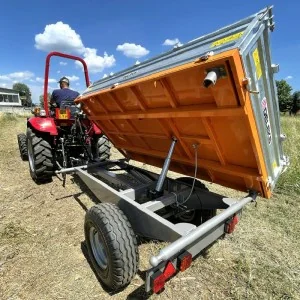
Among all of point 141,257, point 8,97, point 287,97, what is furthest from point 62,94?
point 287,97

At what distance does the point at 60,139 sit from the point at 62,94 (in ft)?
3.50

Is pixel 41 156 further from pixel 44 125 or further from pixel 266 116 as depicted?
pixel 266 116

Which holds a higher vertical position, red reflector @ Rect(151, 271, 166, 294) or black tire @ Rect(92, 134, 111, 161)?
black tire @ Rect(92, 134, 111, 161)

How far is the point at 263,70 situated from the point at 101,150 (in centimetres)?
415

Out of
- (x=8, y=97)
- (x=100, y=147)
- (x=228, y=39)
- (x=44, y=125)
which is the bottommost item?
(x=100, y=147)

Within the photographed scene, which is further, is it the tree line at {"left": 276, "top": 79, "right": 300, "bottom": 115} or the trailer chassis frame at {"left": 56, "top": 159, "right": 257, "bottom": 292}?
the tree line at {"left": 276, "top": 79, "right": 300, "bottom": 115}

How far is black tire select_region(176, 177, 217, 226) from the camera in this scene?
10.8ft

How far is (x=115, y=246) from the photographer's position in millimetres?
2195

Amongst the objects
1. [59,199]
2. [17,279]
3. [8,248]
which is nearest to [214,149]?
[17,279]

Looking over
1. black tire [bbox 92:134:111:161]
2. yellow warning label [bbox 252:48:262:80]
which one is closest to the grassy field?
black tire [bbox 92:134:111:161]

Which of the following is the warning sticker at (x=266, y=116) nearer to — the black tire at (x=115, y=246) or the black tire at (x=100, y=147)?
the black tire at (x=115, y=246)

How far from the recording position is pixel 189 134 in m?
2.82

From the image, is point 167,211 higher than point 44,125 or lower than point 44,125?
lower

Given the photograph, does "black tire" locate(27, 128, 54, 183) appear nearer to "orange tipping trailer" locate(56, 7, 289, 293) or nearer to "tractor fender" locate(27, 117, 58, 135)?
"tractor fender" locate(27, 117, 58, 135)
